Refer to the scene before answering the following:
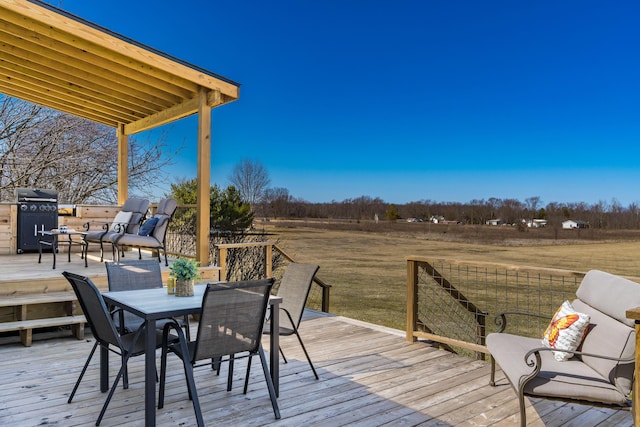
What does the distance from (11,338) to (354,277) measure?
88.3 feet

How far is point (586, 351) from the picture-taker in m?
2.62

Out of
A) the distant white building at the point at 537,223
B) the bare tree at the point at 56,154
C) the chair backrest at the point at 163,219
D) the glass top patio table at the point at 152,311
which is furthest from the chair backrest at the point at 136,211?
the distant white building at the point at 537,223

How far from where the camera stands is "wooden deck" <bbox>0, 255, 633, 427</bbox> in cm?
268

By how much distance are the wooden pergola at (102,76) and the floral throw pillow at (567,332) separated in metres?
4.30

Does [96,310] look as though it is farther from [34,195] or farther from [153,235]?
[34,195]

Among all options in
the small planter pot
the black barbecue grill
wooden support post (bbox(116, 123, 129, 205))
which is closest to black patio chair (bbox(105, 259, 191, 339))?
the small planter pot

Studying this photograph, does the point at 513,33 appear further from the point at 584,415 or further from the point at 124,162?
the point at 584,415

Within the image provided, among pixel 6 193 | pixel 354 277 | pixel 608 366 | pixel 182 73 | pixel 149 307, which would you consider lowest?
pixel 354 277

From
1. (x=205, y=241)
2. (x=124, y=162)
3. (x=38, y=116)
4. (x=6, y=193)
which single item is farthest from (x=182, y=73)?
(x=6, y=193)

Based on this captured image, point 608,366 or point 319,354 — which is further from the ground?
point 608,366

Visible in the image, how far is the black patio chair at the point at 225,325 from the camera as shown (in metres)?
2.35

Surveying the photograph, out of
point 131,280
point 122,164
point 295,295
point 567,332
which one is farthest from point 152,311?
point 122,164

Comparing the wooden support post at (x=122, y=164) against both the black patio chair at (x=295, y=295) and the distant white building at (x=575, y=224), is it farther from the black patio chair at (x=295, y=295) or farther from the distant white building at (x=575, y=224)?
the distant white building at (x=575, y=224)

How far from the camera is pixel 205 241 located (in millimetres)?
5809
